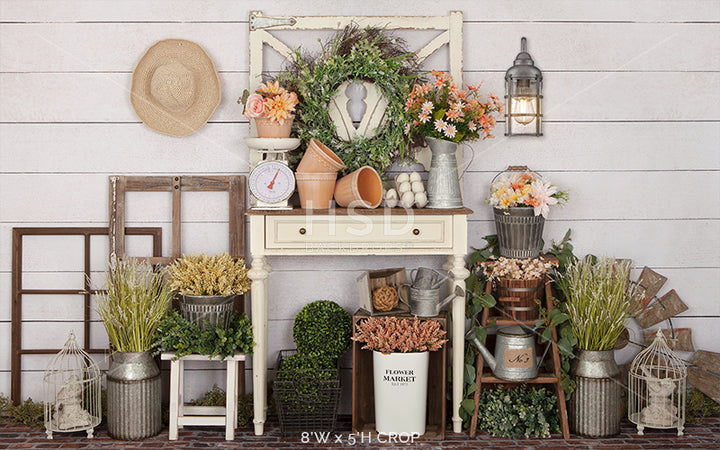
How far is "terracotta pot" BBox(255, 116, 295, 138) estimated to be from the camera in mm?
3299

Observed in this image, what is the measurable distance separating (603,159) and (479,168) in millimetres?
672

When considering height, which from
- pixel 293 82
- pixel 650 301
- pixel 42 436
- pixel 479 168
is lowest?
pixel 42 436

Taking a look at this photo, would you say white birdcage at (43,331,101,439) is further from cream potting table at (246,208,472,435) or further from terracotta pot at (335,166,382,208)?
terracotta pot at (335,166,382,208)

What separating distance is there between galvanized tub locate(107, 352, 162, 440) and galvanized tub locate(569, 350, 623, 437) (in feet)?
6.71

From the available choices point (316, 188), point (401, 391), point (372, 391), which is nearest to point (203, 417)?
point (372, 391)

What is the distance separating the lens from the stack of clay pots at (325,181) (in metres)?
3.29

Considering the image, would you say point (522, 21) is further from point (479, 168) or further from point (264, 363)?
point (264, 363)

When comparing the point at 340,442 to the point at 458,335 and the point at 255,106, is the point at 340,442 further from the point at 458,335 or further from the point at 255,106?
the point at 255,106

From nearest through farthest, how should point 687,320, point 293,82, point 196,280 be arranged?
point 196,280, point 293,82, point 687,320

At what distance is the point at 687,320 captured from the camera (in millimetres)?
3773

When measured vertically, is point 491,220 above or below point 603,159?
below

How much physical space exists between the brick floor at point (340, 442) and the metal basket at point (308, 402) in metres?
0.06

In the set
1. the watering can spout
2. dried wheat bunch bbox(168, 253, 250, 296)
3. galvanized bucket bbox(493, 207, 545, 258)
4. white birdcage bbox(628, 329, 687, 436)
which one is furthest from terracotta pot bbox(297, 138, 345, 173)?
white birdcage bbox(628, 329, 687, 436)

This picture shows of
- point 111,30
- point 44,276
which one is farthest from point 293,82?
point 44,276
